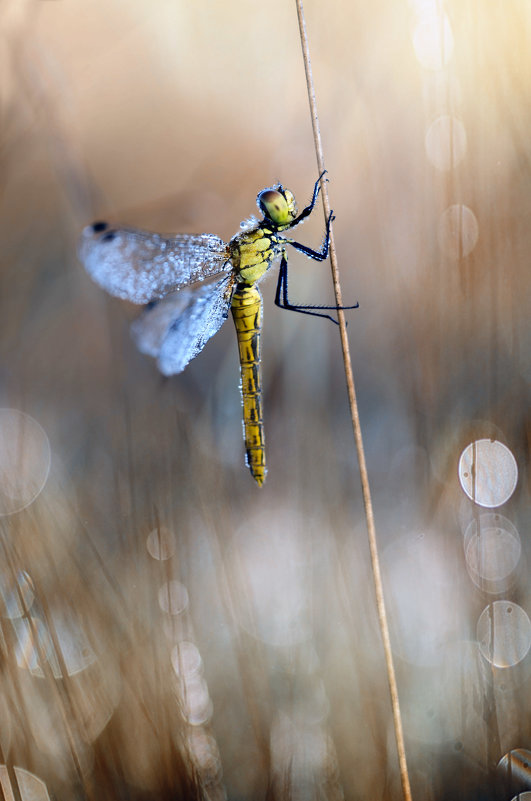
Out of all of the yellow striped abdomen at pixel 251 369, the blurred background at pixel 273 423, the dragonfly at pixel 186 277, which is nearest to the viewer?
the blurred background at pixel 273 423

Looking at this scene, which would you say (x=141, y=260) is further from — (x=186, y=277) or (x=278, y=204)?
(x=278, y=204)

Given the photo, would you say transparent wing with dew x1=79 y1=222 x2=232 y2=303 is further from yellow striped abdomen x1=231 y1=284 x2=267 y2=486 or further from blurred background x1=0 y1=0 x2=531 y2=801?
blurred background x1=0 y1=0 x2=531 y2=801

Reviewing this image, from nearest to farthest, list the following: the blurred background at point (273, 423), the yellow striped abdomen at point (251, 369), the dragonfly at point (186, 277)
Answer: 1. the blurred background at point (273, 423)
2. the yellow striped abdomen at point (251, 369)
3. the dragonfly at point (186, 277)

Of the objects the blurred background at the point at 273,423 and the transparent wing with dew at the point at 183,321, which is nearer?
the blurred background at the point at 273,423

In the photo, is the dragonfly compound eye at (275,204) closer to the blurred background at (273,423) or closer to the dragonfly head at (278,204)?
the dragonfly head at (278,204)

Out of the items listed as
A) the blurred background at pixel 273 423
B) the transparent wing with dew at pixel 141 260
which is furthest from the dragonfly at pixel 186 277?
the blurred background at pixel 273 423

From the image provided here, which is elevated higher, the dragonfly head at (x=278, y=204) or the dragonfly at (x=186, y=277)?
the dragonfly head at (x=278, y=204)

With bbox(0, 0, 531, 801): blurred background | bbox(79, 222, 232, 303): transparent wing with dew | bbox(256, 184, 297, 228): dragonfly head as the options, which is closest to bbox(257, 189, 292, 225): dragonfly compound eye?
bbox(256, 184, 297, 228): dragonfly head
